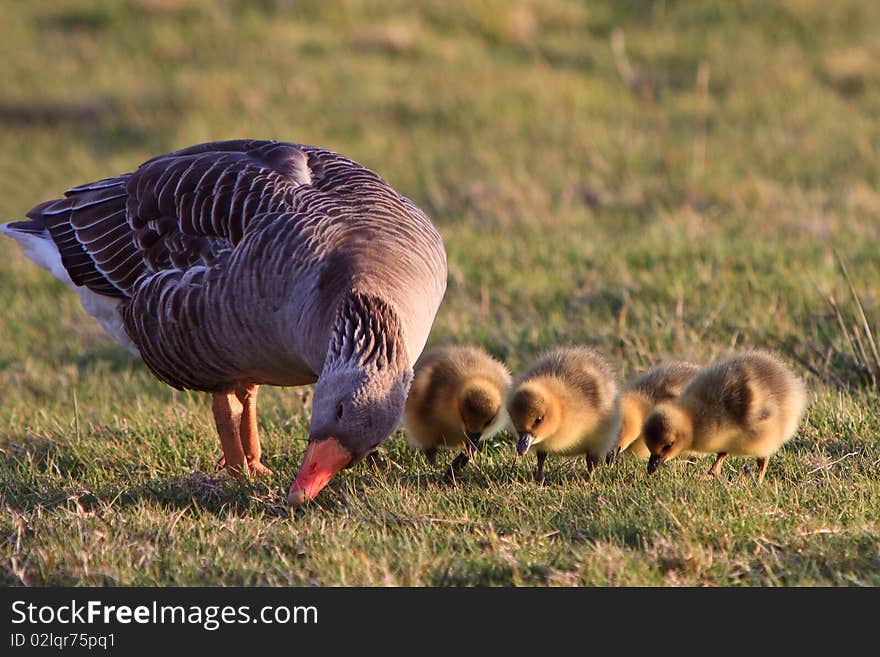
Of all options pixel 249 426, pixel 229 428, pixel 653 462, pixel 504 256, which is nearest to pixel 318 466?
pixel 229 428

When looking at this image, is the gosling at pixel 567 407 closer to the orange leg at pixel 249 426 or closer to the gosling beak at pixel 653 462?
the gosling beak at pixel 653 462

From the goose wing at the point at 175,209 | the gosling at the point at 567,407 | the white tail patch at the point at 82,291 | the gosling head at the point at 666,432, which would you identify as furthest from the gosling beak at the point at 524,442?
the white tail patch at the point at 82,291

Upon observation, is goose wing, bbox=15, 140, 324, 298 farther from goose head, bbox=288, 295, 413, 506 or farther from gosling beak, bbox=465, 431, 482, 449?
gosling beak, bbox=465, 431, 482, 449

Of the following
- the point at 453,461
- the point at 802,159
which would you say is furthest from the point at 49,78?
the point at 453,461

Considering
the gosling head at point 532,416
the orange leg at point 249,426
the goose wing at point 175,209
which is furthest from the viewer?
the orange leg at point 249,426

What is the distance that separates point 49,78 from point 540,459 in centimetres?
1238

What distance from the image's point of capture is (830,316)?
24.8 feet

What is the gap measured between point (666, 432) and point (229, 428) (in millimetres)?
2114

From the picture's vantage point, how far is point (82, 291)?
6.65 m

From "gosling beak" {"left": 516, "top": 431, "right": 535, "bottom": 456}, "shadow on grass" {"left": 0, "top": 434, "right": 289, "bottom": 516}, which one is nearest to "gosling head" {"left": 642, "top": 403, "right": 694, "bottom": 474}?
"gosling beak" {"left": 516, "top": 431, "right": 535, "bottom": 456}

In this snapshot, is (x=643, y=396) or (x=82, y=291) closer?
(x=643, y=396)

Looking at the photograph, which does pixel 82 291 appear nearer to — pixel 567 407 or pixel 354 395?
pixel 354 395

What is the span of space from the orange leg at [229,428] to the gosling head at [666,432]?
6.27 feet

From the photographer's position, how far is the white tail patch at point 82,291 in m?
6.41
